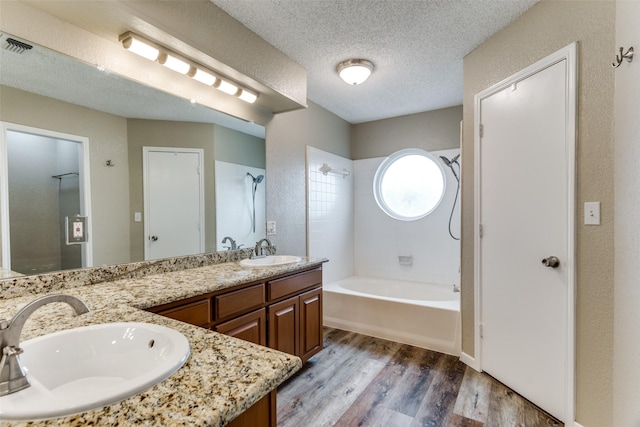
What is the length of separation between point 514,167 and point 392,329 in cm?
176

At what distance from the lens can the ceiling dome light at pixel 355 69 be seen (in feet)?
7.89

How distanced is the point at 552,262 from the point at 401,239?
207 cm

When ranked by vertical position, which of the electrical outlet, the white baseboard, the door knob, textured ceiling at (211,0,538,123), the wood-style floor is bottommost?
the wood-style floor

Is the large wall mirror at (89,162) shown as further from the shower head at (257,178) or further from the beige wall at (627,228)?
the beige wall at (627,228)

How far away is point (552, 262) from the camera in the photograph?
173 cm

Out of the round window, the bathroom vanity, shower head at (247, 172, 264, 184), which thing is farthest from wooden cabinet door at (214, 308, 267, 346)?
the round window

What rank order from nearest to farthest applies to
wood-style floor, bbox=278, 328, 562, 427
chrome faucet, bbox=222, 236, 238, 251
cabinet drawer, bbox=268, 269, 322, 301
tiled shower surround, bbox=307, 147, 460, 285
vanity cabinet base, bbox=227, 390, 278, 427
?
vanity cabinet base, bbox=227, 390, 278, 427
wood-style floor, bbox=278, 328, 562, 427
cabinet drawer, bbox=268, 269, 322, 301
chrome faucet, bbox=222, 236, 238, 251
tiled shower surround, bbox=307, 147, 460, 285

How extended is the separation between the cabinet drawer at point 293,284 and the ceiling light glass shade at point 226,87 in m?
1.35

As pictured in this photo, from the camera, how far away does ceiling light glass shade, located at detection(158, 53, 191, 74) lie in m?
1.72

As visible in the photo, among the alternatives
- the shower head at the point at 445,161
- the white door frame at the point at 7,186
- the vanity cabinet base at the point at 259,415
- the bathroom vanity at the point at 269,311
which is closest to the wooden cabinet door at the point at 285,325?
the bathroom vanity at the point at 269,311

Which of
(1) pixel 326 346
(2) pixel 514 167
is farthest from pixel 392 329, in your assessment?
(2) pixel 514 167

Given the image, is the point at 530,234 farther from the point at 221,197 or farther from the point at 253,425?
the point at 221,197

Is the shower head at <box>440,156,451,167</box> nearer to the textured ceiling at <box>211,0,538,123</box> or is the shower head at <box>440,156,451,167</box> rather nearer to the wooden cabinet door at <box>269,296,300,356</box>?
the textured ceiling at <box>211,0,538,123</box>

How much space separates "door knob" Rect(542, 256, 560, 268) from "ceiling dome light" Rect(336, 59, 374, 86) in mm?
1820
